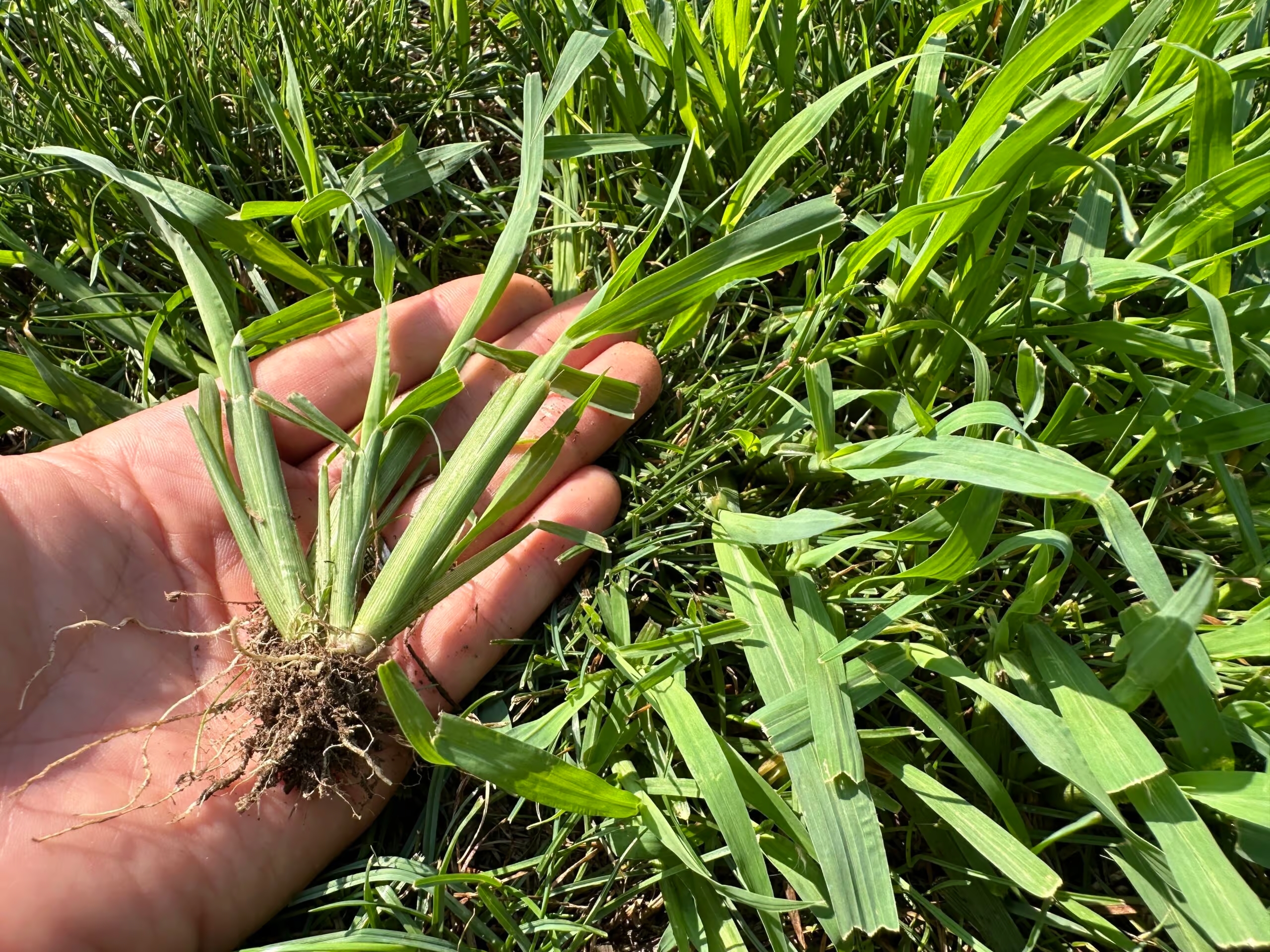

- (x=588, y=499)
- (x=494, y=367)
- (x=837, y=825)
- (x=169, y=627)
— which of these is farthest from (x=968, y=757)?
(x=169, y=627)

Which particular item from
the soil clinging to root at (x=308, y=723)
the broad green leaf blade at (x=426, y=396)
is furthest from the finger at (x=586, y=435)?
the soil clinging to root at (x=308, y=723)

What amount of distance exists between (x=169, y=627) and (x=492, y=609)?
2.10 feet

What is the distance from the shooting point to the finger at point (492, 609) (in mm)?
1604

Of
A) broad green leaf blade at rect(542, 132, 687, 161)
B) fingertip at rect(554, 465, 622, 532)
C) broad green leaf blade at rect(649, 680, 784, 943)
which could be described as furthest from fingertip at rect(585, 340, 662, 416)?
broad green leaf blade at rect(649, 680, 784, 943)

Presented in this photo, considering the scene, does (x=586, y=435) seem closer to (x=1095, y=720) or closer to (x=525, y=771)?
(x=525, y=771)

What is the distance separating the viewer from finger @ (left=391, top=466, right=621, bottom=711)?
5.26ft

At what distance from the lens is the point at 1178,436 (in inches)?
52.0

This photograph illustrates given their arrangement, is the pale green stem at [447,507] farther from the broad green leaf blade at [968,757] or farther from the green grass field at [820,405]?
the broad green leaf blade at [968,757]

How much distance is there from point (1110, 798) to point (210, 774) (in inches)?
57.9

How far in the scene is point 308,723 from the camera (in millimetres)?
1438

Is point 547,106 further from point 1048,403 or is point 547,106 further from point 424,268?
point 1048,403

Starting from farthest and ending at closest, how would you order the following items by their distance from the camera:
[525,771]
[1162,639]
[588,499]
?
[588,499] → [525,771] → [1162,639]

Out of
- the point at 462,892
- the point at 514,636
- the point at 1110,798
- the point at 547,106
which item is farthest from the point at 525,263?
the point at 1110,798

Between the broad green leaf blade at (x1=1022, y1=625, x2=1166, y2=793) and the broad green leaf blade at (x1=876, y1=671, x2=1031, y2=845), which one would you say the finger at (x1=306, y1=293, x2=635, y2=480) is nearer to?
the broad green leaf blade at (x1=876, y1=671, x2=1031, y2=845)
